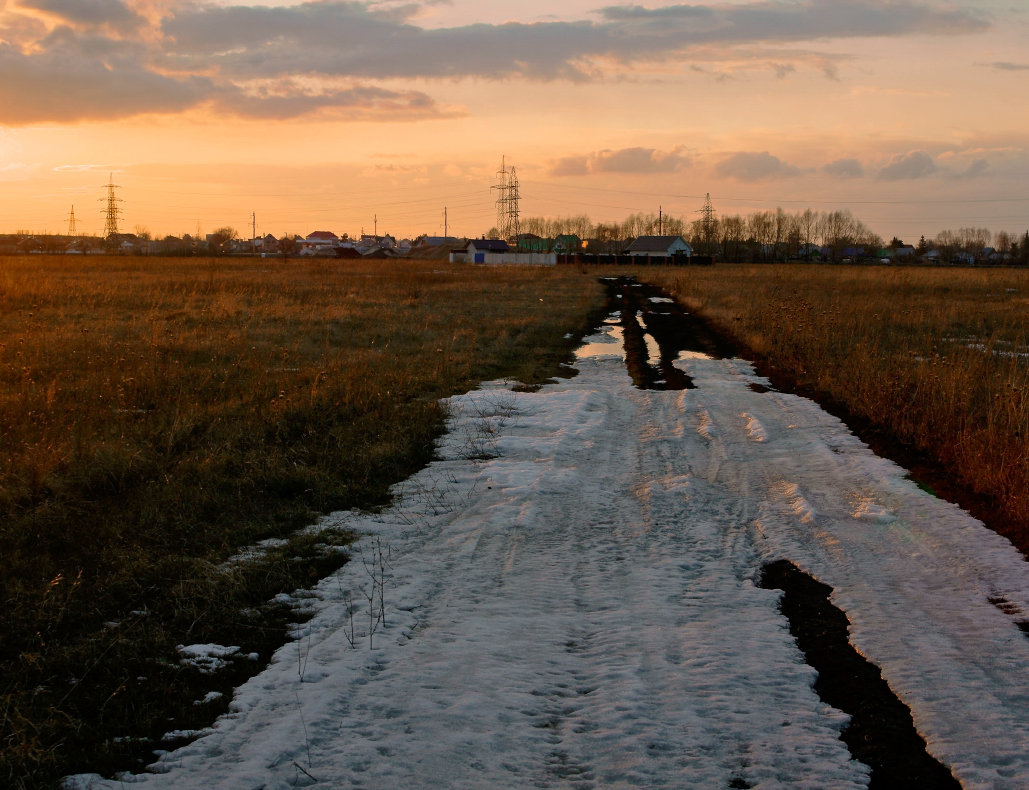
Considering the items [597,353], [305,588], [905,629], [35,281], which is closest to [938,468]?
[905,629]

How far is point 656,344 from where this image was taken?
1831 centimetres

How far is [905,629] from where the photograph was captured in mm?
4305

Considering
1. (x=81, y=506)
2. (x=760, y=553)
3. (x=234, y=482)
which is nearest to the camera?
(x=760, y=553)

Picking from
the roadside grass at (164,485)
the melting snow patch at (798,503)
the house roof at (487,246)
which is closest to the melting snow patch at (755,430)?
the melting snow patch at (798,503)

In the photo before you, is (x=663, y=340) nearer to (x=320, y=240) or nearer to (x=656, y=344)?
(x=656, y=344)

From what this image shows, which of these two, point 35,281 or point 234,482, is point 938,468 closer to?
point 234,482

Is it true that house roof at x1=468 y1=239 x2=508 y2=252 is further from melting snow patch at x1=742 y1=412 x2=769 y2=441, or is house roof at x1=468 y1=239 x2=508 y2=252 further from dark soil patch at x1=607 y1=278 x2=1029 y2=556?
melting snow patch at x1=742 y1=412 x2=769 y2=441

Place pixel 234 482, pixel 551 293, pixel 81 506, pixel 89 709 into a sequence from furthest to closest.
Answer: pixel 551 293
pixel 234 482
pixel 81 506
pixel 89 709

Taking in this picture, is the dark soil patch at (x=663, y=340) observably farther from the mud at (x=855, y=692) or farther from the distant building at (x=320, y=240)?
the distant building at (x=320, y=240)

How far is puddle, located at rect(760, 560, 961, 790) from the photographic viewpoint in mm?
3111

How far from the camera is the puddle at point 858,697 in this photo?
3.11 meters

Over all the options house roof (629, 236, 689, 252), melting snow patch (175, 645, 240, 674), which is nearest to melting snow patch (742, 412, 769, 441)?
melting snow patch (175, 645, 240, 674)

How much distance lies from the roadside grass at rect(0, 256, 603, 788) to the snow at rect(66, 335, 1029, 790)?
1.19ft

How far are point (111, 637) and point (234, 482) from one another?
2.73m
